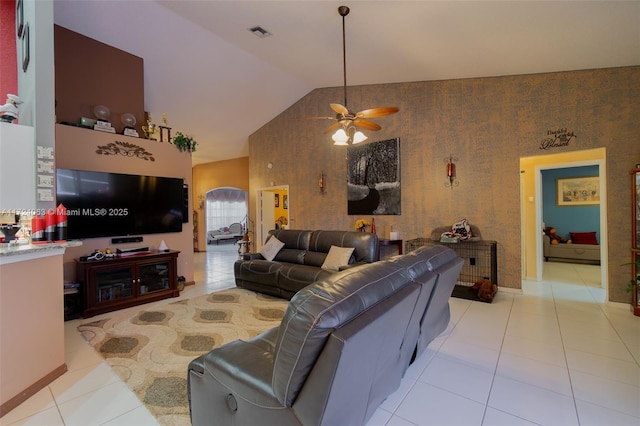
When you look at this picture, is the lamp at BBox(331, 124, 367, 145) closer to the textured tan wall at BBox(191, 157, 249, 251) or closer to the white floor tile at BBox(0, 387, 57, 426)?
the white floor tile at BBox(0, 387, 57, 426)

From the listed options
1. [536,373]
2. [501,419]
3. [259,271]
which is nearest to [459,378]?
[501,419]

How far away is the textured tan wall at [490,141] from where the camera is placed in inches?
149

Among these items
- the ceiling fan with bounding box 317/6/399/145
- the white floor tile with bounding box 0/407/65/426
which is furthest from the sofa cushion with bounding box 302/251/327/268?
the white floor tile with bounding box 0/407/65/426

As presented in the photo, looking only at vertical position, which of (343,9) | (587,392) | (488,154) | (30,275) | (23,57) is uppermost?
(343,9)

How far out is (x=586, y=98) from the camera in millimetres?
3945

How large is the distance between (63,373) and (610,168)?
631cm

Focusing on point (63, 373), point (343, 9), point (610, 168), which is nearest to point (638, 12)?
point (610, 168)

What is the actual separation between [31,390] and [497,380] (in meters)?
3.40

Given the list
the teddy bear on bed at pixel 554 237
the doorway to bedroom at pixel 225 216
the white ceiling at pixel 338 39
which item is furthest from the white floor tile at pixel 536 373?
the doorway to bedroom at pixel 225 216

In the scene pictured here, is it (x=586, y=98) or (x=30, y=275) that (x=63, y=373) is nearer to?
(x=30, y=275)

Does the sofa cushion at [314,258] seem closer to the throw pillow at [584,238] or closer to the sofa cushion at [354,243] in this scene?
the sofa cushion at [354,243]

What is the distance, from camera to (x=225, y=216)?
12500mm

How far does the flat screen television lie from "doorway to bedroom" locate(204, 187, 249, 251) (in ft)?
23.1

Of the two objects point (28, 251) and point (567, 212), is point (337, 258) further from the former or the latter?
point (567, 212)
